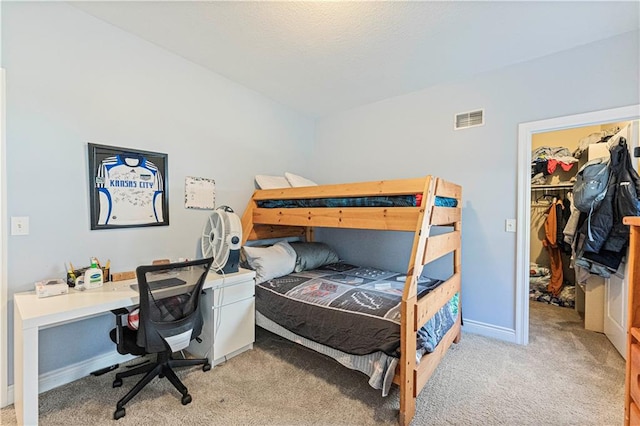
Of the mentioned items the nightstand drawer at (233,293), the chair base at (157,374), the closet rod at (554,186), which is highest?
the closet rod at (554,186)

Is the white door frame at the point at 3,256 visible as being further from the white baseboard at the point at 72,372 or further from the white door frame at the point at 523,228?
the white door frame at the point at 523,228

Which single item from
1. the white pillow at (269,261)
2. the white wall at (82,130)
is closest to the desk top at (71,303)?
the white wall at (82,130)

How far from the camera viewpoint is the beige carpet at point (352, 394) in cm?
168

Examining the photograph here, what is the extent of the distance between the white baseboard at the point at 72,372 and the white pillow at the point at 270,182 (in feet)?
6.64

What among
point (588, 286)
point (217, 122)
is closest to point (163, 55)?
point (217, 122)

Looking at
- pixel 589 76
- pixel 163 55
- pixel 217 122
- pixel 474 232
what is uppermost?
pixel 163 55

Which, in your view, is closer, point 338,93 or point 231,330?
point 231,330

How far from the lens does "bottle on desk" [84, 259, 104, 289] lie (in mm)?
1926

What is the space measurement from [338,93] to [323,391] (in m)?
2.98

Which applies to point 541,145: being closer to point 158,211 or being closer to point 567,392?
point 567,392

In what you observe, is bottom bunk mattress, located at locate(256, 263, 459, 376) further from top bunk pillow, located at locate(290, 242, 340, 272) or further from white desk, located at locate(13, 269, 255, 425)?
white desk, located at locate(13, 269, 255, 425)

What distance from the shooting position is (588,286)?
2.92 m

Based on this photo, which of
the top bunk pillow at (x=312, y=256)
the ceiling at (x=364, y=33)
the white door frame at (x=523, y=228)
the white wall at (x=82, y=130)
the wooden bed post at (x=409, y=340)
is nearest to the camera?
the wooden bed post at (x=409, y=340)

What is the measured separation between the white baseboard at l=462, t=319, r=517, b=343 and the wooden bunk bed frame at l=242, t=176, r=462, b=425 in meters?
0.37
